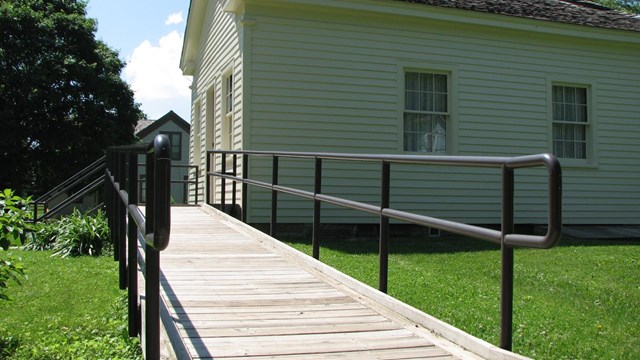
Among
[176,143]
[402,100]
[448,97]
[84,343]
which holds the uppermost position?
[176,143]

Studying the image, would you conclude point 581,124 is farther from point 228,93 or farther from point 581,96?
point 228,93

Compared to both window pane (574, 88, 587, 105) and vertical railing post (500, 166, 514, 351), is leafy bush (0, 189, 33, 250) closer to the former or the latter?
vertical railing post (500, 166, 514, 351)

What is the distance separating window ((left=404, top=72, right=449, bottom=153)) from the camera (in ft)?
37.9

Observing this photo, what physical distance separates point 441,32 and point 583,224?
16.4 ft

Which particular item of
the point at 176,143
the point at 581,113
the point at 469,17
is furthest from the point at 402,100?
the point at 176,143

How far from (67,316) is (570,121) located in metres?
10.6

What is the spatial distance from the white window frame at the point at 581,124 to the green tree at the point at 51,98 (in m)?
18.6

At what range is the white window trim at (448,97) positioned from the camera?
37.2ft

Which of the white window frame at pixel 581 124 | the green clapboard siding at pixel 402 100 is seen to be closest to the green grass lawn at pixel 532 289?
the green clapboard siding at pixel 402 100

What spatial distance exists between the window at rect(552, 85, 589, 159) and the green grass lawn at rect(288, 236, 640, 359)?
3219 mm

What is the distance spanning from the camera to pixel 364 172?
36.3ft

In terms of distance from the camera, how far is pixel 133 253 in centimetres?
389

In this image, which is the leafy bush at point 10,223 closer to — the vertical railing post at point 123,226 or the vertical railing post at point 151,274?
the vertical railing post at point 123,226

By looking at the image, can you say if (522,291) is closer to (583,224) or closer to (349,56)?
(349,56)
